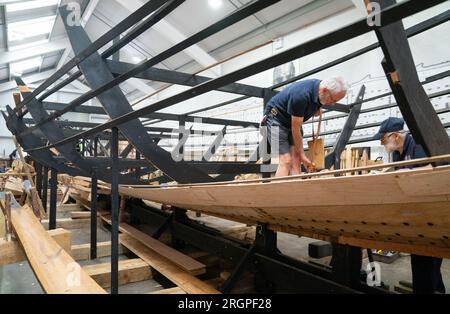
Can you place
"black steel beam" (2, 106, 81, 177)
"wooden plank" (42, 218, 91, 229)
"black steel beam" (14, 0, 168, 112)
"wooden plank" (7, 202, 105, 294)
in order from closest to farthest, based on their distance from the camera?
"black steel beam" (14, 0, 168, 112)
"wooden plank" (7, 202, 105, 294)
"black steel beam" (2, 106, 81, 177)
"wooden plank" (42, 218, 91, 229)

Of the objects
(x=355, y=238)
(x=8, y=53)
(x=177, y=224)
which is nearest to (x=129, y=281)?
(x=177, y=224)

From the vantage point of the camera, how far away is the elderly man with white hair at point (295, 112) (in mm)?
2041

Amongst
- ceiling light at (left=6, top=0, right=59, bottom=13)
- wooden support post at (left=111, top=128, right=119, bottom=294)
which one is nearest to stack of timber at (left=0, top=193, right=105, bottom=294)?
wooden support post at (left=111, top=128, right=119, bottom=294)

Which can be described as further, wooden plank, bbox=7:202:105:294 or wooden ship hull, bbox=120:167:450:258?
wooden plank, bbox=7:202:105:294

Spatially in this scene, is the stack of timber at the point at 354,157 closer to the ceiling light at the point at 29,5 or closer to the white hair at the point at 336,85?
the white hair at the point at 336,85

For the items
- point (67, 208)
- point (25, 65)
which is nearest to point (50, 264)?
point (67, 208)

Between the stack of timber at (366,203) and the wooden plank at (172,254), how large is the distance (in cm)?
104

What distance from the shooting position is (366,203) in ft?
3.34

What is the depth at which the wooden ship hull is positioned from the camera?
86 centimetres

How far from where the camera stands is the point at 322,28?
19.8 ft

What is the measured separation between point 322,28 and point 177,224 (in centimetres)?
502

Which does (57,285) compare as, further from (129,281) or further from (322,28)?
(322,28)

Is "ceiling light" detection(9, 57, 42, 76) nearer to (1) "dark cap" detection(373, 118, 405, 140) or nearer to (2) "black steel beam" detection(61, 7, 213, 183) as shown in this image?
(2) "black steel beam" detection(61, 7, 213, 183)

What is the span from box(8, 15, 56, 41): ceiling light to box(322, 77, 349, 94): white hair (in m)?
8.92
